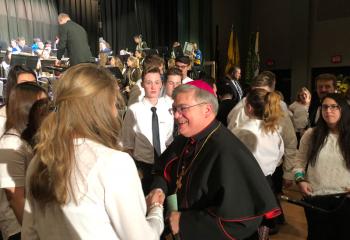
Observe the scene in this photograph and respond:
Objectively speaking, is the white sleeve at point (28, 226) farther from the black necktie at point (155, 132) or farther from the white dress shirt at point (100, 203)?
the black necktie at point (155, 132)

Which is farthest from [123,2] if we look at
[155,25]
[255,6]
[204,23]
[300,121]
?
[300,121]

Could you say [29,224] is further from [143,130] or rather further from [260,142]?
[260,142]

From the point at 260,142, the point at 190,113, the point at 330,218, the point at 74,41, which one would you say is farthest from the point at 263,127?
the point at 74,41

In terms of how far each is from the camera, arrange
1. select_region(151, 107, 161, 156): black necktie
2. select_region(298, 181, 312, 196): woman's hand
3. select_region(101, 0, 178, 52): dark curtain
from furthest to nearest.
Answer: select_region(101, 0, 178, 52): dark curtain, select_region(151, 107, 161, 156): black necktie, select_region(298, 181, 312, 196): woman's hand

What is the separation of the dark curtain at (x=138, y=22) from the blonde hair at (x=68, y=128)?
11.0 m

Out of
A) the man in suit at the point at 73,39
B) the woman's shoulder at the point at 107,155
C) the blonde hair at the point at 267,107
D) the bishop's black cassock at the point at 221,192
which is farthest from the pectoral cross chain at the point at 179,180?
the man in suit at the point at 73,39

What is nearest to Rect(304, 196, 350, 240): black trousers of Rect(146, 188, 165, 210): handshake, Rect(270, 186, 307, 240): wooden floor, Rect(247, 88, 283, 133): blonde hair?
Rect(247, 88, 283, 133): blonde hair

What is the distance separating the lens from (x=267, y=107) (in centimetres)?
292

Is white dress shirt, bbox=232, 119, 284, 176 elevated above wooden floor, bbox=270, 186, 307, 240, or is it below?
above

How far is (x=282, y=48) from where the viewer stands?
42.1 feet

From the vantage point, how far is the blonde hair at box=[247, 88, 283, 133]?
292cm

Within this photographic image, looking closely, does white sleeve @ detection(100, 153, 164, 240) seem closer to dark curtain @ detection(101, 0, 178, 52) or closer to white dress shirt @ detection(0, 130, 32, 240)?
white dress shirt @ detection(0, 130, 32, 240)

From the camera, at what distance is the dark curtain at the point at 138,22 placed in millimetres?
11875

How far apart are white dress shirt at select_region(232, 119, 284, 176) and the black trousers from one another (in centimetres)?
46
